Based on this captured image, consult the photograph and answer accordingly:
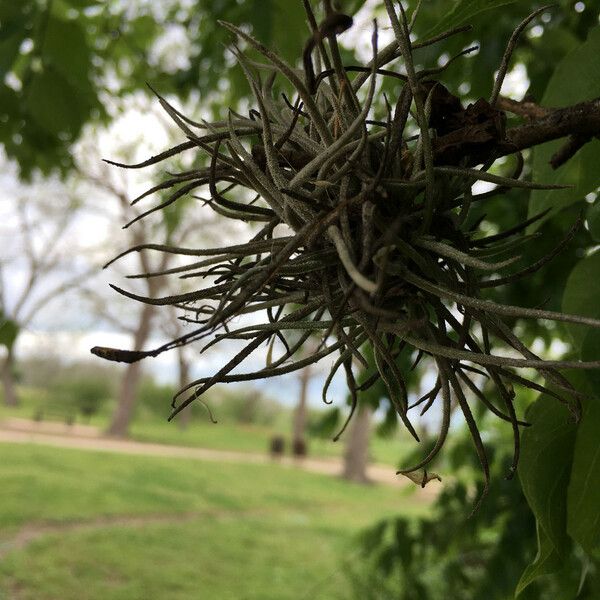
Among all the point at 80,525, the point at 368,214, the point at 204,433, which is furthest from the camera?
the point at 204,433

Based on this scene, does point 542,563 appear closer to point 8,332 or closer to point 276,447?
point 8,332

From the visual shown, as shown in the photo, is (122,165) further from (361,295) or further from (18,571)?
(18,571)

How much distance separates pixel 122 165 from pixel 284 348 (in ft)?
0.37

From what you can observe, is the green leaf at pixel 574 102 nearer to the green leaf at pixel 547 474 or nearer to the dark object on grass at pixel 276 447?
the green leaf at pixel 547 474

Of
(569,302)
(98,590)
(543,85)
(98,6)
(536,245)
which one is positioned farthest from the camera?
(98,590)

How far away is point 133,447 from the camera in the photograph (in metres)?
8.62

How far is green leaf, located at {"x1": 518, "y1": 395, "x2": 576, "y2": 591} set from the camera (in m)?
0.41

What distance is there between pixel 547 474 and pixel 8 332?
57cm

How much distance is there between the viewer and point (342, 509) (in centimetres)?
652

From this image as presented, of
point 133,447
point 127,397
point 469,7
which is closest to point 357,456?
point 133,447

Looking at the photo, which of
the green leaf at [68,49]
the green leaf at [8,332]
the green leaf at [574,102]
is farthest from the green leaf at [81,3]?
the green leaf at [574,102]

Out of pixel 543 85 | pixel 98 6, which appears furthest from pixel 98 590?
pixel 543 85

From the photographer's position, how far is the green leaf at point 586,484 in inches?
16.5

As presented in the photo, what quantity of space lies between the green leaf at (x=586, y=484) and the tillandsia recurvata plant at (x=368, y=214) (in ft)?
0.42
